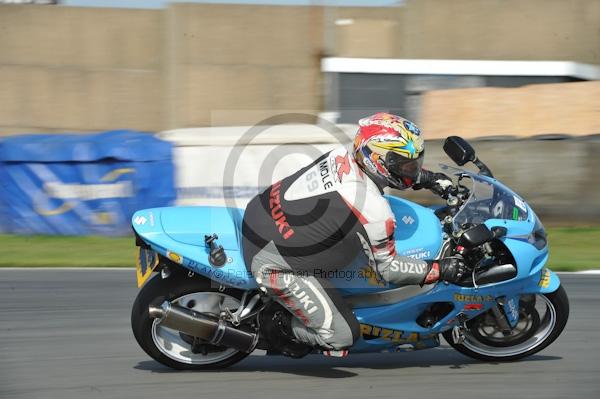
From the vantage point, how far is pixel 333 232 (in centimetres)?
512

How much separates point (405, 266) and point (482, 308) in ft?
Answer: 2.39

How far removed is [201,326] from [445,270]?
1.50 meters

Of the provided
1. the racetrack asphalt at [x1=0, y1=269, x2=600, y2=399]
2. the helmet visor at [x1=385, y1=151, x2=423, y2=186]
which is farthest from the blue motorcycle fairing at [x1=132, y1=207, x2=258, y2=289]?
the helmet visor at [x1=385, y1=151, x2=423, y2=186]

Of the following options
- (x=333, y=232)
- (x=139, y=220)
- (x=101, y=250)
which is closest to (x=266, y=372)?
(x=333, y=232)

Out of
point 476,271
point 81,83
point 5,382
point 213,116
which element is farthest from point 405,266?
point 81,83

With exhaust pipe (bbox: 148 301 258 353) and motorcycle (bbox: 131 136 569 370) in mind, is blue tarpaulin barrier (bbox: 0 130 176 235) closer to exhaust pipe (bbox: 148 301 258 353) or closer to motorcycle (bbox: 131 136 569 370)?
motorcycle (bbox: 131 136 569 370)

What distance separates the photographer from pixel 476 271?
5.33m

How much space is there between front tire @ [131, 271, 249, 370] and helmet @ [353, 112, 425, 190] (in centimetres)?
119

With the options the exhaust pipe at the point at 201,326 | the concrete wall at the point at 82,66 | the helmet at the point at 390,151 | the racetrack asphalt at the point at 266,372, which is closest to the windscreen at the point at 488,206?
the helmet at the point at 390,151

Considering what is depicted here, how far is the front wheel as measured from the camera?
5645 millimetres

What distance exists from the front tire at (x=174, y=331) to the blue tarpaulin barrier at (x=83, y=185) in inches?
213

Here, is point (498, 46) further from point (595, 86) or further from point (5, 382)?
point (5, 382)

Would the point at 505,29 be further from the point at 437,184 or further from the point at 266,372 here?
the point at 266,372

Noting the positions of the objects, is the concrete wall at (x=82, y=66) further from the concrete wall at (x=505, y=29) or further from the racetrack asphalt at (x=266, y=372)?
the racetrack asphalt at (x=266, y=372)
